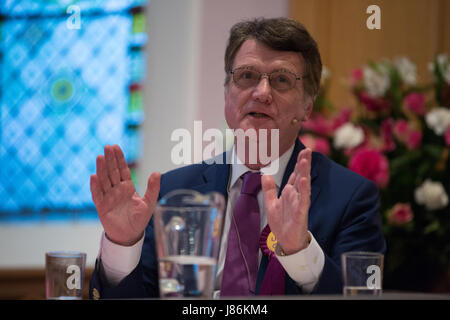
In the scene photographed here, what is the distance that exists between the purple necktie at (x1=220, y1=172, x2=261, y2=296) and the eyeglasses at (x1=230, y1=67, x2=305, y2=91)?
0.34m

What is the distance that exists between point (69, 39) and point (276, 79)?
1989 mm

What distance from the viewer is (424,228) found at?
7.98 ft

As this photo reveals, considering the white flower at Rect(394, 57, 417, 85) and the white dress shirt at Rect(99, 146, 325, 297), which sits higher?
the white flower at Rect(394, 57, 417, 85)

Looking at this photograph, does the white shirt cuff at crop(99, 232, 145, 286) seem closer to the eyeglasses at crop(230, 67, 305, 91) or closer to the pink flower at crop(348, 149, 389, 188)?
the eyeglasses at crop(230, 67, 305, 91)

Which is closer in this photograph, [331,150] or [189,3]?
[331,150]

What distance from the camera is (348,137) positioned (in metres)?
2.53

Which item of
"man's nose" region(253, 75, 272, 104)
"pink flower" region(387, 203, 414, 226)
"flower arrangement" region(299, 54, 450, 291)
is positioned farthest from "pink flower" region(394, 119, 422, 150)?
"man's nose" region(253, 75, 272, 104)

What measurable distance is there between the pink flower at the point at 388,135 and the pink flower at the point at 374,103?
0.08m

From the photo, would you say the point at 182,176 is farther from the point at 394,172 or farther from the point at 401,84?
the point at 401,84

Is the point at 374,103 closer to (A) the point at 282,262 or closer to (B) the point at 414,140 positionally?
(B) the point at 414,140

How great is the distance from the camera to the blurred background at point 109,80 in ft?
9.72

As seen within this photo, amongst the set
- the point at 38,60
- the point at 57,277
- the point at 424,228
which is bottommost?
the point at 424,228

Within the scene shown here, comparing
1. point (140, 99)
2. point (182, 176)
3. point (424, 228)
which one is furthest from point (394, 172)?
point (140, 99)

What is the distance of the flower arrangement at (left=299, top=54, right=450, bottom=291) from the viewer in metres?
2.39
